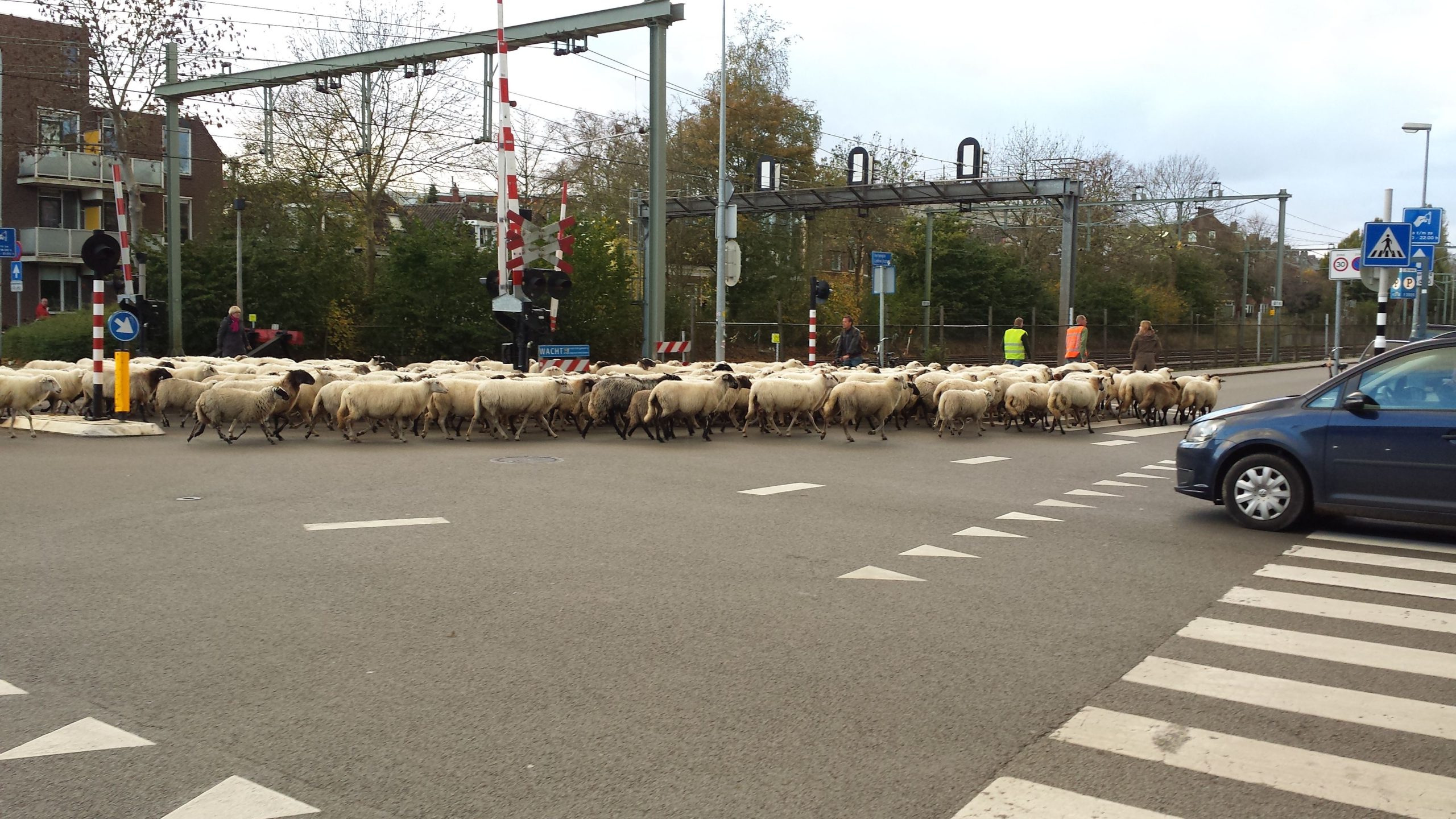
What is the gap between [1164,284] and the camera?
61781 millimetres

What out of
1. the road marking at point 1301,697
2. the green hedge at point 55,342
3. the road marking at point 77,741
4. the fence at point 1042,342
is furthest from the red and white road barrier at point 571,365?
the road marking at point 77,741

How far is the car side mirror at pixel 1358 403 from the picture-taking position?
916cm

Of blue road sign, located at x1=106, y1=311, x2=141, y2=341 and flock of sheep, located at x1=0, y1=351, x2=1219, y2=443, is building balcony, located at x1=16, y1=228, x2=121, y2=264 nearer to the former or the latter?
flock of sheep, located at x1=0, y1=351, x2=1219, y2=443

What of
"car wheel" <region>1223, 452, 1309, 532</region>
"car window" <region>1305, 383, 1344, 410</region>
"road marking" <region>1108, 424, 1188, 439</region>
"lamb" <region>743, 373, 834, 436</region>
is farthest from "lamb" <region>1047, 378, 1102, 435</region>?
"car window" <region>1305, 383, 1344, 410</region>

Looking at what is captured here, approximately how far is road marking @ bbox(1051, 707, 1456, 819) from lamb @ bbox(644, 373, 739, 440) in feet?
38.7

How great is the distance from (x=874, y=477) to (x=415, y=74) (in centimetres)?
1737

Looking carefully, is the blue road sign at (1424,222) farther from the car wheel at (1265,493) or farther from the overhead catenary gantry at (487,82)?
the car wheel at (1265,493)

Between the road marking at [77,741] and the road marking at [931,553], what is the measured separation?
5293 millimetres

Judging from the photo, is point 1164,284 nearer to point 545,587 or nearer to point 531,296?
point 531,296

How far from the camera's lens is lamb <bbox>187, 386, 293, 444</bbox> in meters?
15.1

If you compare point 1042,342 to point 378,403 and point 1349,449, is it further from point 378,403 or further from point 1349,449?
point 1349,449

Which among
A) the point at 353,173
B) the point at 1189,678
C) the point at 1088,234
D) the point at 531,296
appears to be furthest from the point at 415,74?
the point at 1088,234

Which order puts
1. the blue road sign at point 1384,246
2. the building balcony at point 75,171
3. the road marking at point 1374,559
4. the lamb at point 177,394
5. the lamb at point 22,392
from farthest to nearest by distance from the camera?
the building balcony at point 75,171 → the blue road sign at point 1384,246 → the lamb at point 177,394 → the lamb at point 22,392 → the road marking at point 1374,559

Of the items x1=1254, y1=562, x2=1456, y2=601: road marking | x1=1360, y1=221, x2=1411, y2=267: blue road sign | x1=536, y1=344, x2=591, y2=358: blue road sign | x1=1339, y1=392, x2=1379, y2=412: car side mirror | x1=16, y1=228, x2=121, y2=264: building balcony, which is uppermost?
x1=16, y1=228, x2=121, y2=264: building balcony
